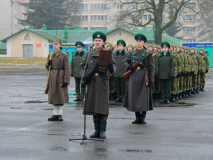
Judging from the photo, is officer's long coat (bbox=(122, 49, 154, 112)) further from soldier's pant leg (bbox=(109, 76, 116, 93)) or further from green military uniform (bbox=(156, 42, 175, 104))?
soldier's pant leg (bbox=(109, 76, 116, 93))

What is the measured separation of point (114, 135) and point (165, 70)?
20.2ft

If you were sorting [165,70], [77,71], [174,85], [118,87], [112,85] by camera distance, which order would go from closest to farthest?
[165,70] < [77,71] < [118,87] < [174,85] < [112,85]

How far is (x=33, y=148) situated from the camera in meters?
6.99

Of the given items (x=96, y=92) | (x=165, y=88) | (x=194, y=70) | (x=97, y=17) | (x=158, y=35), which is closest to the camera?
(x=96, y=92)

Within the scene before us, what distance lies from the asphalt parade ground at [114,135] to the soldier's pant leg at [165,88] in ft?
4.67

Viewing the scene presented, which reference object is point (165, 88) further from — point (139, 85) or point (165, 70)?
point (139, 85)

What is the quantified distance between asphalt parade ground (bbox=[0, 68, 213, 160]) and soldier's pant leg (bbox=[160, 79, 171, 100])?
142cm

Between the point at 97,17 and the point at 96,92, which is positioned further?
the point at 97,17

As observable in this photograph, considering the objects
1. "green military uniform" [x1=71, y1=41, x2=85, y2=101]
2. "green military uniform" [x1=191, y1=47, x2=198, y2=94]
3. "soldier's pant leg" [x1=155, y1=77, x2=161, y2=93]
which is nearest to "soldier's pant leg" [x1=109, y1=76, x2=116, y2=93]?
"green military uniform" [x1=71, y1=41, x2=85, y2=101]

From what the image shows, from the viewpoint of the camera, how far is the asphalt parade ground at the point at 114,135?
6602mm

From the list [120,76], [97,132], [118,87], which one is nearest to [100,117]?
[97,132]

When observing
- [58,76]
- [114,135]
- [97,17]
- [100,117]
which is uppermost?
[97,17]

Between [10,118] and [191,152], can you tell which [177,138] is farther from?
[10,118]

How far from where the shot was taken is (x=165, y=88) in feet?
46.4
